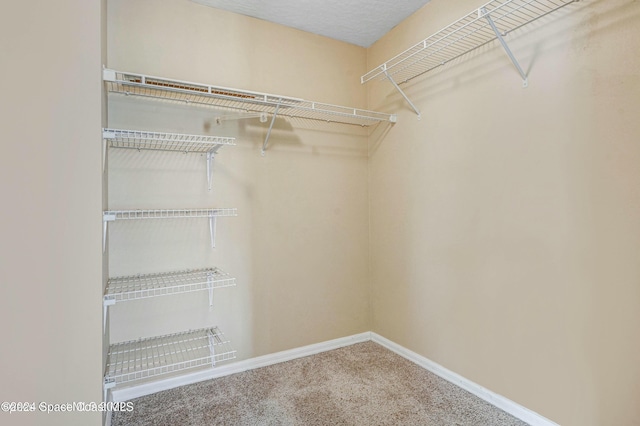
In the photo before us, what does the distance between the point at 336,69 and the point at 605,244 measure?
2070 millimetres

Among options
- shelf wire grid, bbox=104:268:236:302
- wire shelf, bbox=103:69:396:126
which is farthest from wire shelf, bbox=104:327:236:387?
wire shelf, bbox=103:69:396:126

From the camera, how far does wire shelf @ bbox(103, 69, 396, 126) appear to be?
1684mm

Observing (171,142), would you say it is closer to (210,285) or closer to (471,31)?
(210,285)

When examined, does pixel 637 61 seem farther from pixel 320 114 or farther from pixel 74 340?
pixel 74 340

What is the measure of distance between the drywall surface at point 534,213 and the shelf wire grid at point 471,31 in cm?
5

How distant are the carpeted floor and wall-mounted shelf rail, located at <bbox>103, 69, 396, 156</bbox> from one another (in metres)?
1.59

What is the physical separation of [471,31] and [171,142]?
1.80m

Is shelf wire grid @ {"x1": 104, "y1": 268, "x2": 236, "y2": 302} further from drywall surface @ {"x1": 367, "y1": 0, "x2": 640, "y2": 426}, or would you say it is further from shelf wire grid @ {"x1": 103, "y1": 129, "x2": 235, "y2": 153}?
drywall surface @ {"x1": 367, "y1": 0, "x2": 640, "y2": 426}

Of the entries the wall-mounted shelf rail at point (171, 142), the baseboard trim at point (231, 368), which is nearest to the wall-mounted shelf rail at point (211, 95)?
the wall-mounted shelf rail at point (171, 142)

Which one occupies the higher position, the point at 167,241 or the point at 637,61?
the point at 637,61

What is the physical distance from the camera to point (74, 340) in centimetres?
129

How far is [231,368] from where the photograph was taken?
217 cm

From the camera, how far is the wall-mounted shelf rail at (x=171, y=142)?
1.64 m

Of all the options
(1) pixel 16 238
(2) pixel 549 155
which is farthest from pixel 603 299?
(1) pixel 16 238
